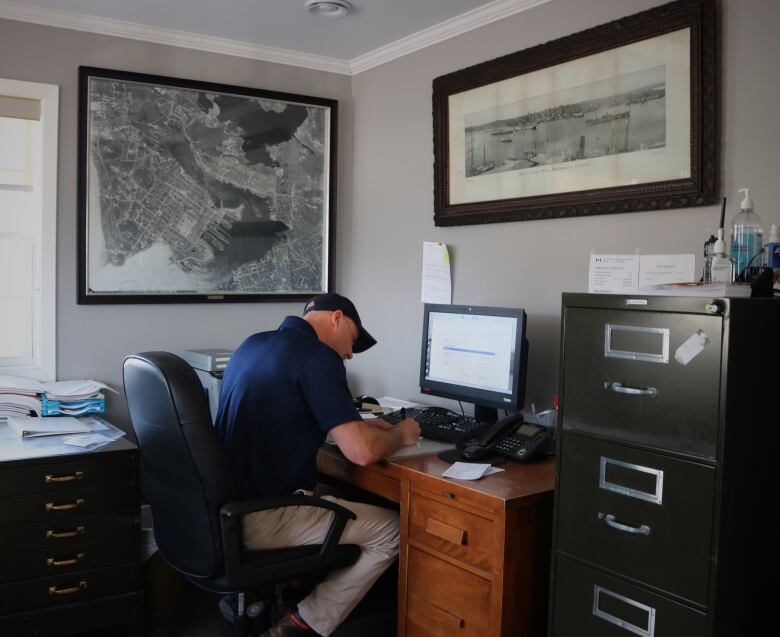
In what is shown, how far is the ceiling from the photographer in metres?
3.02

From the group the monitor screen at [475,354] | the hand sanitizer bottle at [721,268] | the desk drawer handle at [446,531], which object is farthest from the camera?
the monitor screen at [475,354]

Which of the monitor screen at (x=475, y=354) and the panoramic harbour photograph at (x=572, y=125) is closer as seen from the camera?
the panoramic harbour photograph at (x=572, y=125)

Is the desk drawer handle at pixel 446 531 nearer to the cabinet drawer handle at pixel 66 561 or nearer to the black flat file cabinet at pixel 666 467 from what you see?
the black flat file cabinet at pixel 666 467

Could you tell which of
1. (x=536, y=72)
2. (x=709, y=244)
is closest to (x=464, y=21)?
(x=536, y=72)

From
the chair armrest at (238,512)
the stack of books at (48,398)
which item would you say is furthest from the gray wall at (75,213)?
the chair armrest at (238,512)

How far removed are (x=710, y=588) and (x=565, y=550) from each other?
390 mm

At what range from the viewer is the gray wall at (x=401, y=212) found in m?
2.23

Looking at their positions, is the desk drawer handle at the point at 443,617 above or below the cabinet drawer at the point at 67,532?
below

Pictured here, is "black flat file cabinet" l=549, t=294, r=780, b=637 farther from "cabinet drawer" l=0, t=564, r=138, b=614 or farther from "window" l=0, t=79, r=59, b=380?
"window" l=0, t=79, r=59, b=380

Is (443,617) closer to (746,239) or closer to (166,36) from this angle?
(746,239)

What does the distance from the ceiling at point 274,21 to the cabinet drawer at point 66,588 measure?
219 centimetres

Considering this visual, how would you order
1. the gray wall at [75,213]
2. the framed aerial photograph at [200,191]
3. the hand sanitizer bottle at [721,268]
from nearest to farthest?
the hand sanitizer bottle at [721,268]
the gray wall at [75,213]
the framed aerial photograph at [200,191]

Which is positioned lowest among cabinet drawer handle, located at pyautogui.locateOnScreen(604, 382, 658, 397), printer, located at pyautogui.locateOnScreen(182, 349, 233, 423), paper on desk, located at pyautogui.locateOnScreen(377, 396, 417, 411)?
paper on desk, located at pyautogui.locateOnScreen(377, 396, 417, 411)

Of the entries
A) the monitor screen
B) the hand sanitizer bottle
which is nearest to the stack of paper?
the monitor screen
